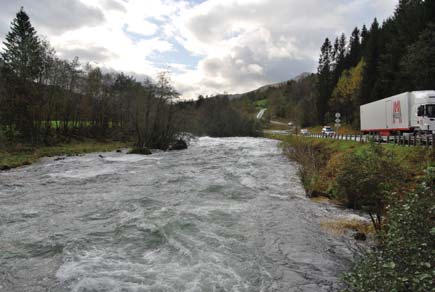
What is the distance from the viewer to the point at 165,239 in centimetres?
1031

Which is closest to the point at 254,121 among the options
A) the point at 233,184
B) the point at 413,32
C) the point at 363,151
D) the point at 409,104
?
the point at 413,32

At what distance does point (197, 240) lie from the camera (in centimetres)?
1030

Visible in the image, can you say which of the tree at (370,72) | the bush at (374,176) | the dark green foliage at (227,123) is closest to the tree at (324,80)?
the dark green foliage at (227,123)

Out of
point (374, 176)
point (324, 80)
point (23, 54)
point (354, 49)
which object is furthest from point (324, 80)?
point (374, 176)

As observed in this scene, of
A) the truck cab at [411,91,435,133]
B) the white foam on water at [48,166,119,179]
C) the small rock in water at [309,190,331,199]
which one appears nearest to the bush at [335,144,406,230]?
the small rock in water at [309,190,331,199]

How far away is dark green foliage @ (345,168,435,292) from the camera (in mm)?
4453

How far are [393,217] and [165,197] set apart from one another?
1178 centimetres

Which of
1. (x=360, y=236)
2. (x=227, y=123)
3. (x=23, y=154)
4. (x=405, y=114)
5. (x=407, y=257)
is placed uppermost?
(x=227, y=123)

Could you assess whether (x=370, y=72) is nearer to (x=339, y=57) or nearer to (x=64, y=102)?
(x=339, y=57)

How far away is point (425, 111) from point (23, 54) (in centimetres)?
4419

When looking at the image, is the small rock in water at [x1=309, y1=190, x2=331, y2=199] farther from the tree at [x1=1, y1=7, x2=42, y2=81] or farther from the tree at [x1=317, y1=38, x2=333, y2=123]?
the tree at [x1=317, y1=38, x2=333, y2=123]

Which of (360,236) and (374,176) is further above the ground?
(374,176)

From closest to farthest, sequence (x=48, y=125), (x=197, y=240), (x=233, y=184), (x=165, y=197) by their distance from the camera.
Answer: (x=197, y=240), (x=165, y=197), (x=233, y=184), (x=48, y=125)

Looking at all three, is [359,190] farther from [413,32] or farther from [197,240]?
[413,32]
